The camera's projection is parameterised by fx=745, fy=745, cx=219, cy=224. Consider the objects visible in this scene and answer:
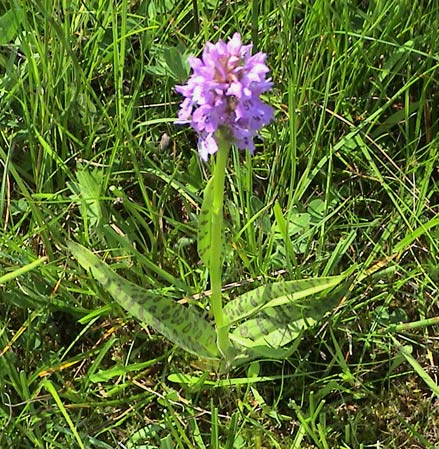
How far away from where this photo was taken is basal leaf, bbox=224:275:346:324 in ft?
3.77

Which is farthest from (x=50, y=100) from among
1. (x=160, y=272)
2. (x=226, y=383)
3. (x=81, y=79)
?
(x=226, y=383)

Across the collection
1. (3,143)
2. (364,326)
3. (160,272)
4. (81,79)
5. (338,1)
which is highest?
(338,1)

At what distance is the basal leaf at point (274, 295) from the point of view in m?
1.15

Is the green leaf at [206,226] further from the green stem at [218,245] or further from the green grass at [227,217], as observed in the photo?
the green grass at [227,217]

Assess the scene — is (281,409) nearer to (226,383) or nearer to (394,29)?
(226,383)

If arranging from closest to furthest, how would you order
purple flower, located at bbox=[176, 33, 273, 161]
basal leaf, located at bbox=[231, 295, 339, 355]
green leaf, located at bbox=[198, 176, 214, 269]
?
purple flower, located at bbox=[176, 33, 273, 161] < green leaf, located at bbox=[198, 176, 214, 269] < basal leaf, located at bbox=[231, 295, 339, 355]


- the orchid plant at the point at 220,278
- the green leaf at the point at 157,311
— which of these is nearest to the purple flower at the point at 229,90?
the orchid plant at the point at 220,278

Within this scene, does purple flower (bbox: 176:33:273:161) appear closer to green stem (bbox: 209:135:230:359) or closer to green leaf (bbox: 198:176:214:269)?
green stem (bbox: 209:135:230:359)

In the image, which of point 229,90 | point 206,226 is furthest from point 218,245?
point 229,90

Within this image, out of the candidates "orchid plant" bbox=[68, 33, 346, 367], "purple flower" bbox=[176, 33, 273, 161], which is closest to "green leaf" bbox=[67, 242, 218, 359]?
"orchid plant" bbox=[68, 33, 346, 367]

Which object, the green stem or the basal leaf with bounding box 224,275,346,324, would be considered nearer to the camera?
the green stem

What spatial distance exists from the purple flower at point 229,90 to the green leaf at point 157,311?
0.28m

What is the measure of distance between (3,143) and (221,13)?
1.71ft

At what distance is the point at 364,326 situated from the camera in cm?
135
